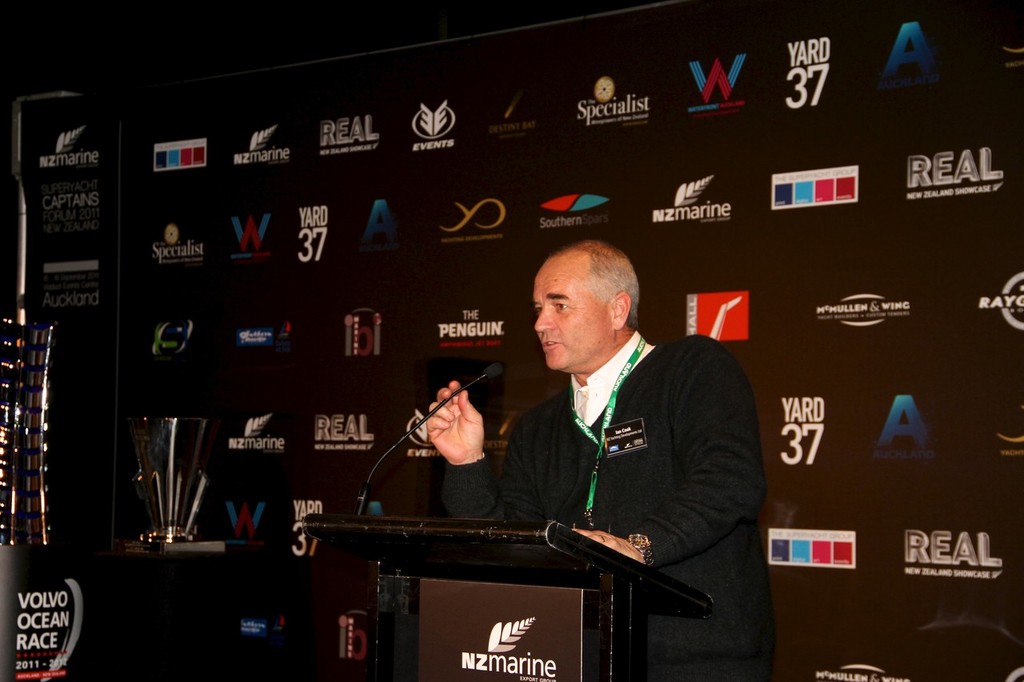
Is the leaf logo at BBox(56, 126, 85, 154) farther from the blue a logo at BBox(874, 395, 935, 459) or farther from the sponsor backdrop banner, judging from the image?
the blue a logo at BBox(874, 395, 935, 459)

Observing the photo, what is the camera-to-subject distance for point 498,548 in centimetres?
185

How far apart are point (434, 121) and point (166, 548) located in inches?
83.3

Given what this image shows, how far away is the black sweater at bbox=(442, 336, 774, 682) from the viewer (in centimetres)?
226

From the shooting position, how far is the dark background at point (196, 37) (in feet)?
16.4

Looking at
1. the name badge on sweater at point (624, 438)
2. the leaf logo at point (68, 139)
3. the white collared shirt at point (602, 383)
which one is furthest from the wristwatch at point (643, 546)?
the leaf logo at point (68, 139)

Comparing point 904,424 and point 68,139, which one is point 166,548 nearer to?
point 68,139

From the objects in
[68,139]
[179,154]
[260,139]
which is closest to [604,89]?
[260,139]

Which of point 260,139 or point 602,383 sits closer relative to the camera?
point 602,383

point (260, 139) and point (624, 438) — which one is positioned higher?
point (260, 139)

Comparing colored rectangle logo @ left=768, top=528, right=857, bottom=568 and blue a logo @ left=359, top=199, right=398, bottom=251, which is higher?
blue a logo @ left=359, top=199, right=398, bottom=251

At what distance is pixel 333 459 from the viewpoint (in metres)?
4.84

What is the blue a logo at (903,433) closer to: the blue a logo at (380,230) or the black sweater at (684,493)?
the black sweater at (684,493)

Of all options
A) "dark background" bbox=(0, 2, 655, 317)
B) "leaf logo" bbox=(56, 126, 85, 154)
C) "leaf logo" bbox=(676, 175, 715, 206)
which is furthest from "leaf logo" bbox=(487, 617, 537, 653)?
"leaf logo" bbox=(56, 126, 85, 154)

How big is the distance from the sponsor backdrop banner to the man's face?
1.39 metres
